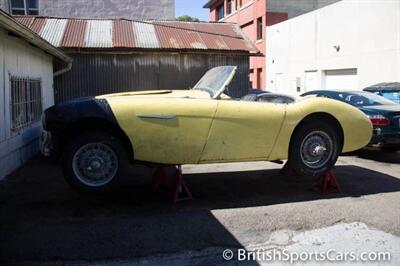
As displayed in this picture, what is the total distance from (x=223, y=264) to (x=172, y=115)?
6.41ft

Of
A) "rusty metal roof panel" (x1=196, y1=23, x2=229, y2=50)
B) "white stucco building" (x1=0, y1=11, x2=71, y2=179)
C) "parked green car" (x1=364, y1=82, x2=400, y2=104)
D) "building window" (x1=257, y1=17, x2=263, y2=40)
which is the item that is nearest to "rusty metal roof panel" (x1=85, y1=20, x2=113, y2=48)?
→ "white stucco building" (x1=0, y1=11, x2=71, y2=179)

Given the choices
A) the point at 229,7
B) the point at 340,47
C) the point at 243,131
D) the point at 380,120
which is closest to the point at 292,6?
the point at 229,7

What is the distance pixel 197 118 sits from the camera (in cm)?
519

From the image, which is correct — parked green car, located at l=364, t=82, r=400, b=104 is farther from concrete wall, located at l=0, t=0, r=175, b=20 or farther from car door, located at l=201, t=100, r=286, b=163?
concrete wall, located at l=0, t=0, r=175, b=20

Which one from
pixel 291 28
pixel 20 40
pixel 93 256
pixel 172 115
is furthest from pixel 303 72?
pixel 93 256

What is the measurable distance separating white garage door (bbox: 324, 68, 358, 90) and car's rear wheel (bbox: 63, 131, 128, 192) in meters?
15.8

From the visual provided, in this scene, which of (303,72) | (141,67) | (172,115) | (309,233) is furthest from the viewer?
(303,72)

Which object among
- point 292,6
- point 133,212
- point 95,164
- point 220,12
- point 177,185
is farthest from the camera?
point 220,12

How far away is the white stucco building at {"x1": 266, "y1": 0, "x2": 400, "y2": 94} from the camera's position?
1654 centimetres

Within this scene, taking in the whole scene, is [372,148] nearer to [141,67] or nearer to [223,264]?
[141,67]

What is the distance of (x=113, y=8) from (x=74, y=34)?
7.19m

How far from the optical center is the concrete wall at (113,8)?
18625mm

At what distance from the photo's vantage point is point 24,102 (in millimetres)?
8391

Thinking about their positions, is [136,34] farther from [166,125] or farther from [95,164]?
[95,164]
